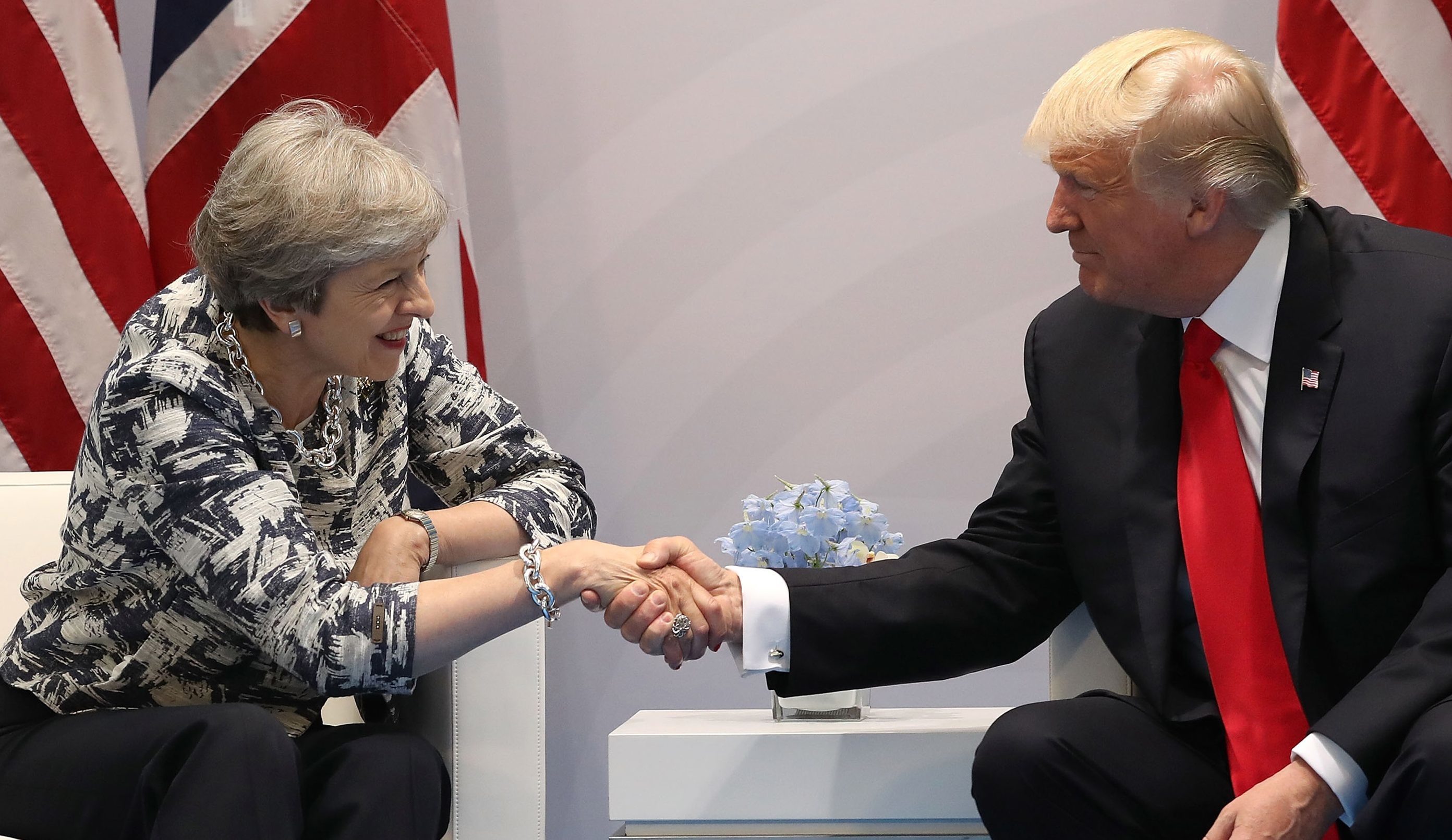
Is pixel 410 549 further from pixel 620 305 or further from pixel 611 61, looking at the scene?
pixel 611 61

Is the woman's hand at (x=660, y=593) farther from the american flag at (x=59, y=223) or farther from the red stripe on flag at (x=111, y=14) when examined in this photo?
the red stripe on flag at (x=111, y=14)

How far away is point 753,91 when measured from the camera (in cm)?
279

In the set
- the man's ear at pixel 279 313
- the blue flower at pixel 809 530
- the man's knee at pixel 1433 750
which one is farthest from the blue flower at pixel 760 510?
the man's knee at pixel 1433 750

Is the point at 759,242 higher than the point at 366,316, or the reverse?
the point at 759,242

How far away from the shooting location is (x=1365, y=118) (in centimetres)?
246

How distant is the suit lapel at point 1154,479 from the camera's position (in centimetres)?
160

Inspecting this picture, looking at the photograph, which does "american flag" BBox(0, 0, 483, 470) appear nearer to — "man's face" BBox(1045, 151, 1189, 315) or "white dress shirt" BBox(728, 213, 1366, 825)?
"man's face" BBox(1045, 151, 1189, 315)

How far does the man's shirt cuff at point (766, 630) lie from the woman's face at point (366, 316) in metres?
0.54

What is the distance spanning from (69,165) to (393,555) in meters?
1.27

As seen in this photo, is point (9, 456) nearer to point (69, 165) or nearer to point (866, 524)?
point (69, 165)

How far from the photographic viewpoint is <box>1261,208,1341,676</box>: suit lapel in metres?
1.53

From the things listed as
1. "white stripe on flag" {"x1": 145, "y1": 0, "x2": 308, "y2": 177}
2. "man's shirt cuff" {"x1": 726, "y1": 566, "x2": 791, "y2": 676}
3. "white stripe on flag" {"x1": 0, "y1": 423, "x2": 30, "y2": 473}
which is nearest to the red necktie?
"man's shirt cuff" {"x1": 726, "y1": 566, "x2": 791, "y2": 676}

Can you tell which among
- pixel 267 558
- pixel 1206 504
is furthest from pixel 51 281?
pixel 1206 504

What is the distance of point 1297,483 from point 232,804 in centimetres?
118
